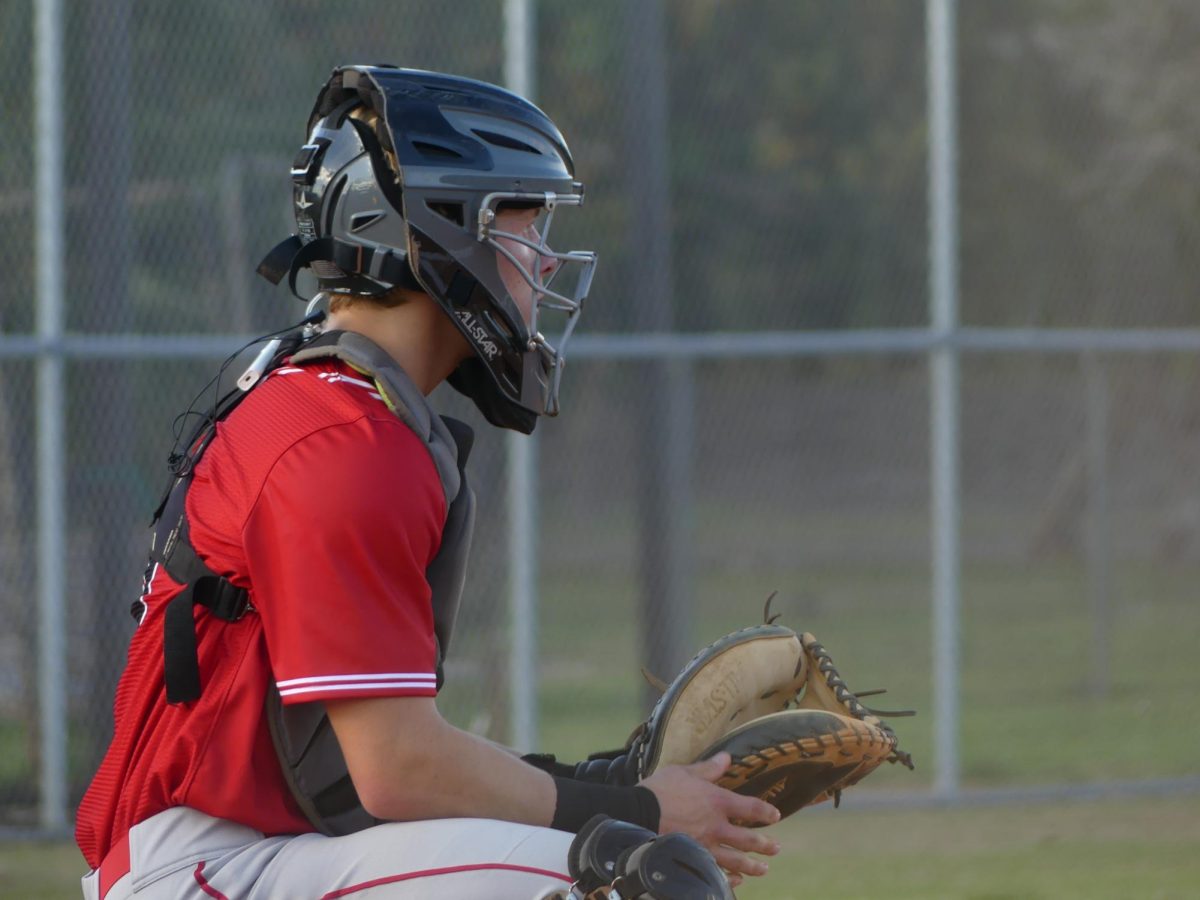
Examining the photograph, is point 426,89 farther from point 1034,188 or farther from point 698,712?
point 1034,188

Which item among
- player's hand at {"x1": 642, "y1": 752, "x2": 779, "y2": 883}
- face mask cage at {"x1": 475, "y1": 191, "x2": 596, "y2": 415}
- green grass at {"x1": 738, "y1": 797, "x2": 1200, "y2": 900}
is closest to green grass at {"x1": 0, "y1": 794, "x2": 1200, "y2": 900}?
green grass at {"x1": 738, "y1": 797, "x2": 1200, "y2": 900}

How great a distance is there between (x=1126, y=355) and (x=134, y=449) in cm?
584

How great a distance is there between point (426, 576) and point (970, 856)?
450cm

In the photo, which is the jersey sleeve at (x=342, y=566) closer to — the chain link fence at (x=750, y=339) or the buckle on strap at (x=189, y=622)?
the buckle on strap at (x=189, y=622)

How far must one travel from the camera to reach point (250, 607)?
2.52 meters

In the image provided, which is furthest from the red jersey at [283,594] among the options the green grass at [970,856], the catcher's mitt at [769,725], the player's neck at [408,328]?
the green grass at [970,856]

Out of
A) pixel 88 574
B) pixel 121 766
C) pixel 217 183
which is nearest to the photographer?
pixel 121 766

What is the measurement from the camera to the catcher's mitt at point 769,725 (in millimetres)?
2814

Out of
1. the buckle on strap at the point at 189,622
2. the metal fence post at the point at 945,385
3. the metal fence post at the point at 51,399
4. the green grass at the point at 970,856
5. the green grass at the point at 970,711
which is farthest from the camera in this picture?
the metal fence post at the point at 945,385

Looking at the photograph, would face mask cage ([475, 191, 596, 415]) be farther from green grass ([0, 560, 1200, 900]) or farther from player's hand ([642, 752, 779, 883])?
green grass ([0, 560, 1200, 900])

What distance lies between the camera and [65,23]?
681 centimetres

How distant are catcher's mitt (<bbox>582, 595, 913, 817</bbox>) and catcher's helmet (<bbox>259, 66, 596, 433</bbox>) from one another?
60cm

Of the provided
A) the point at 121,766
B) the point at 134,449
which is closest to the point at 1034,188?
the point at 134,449

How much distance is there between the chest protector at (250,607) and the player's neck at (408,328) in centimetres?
10
